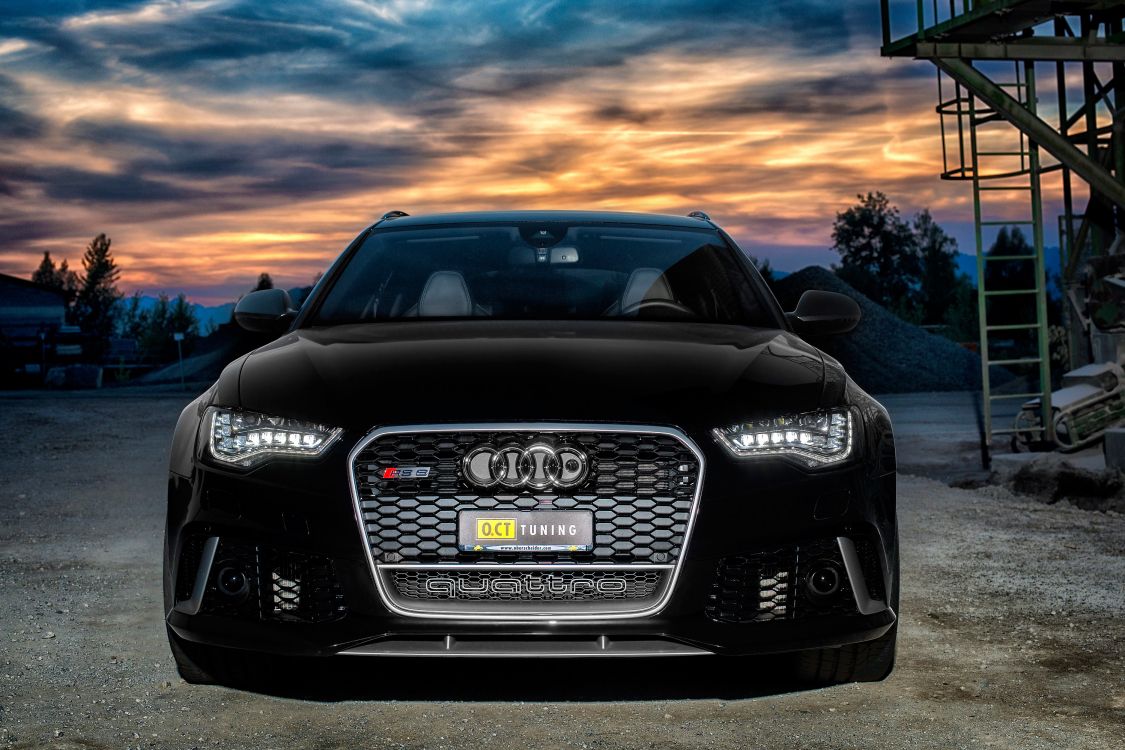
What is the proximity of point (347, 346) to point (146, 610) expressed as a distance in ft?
8.44

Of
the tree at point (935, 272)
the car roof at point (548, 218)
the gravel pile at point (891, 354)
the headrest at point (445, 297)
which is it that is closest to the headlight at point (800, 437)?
the headrest at point (445, 297)

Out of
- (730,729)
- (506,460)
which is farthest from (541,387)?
(730,729)

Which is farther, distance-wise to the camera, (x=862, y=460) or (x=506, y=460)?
(x=862, y=460)

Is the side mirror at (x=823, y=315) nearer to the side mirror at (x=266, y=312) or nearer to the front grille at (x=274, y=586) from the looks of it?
the side mirror at (x=266, y=312)

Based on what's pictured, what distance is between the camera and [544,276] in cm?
590

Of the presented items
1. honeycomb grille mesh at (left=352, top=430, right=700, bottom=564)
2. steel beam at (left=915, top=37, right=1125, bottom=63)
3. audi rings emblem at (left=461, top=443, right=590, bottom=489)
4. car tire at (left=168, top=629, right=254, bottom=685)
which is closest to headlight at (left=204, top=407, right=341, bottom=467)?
honeycomb grille mesh at (left=352, top=430, right=700, bottom=564)

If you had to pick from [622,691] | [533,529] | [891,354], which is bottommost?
[891,354]

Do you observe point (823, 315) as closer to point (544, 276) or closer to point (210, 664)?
point (544, 276)

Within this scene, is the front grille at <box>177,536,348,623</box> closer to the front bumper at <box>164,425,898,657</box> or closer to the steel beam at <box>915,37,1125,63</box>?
the front bumper at <box>164,425,898,657</box>

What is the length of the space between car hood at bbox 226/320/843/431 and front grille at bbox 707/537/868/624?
16.4 inches

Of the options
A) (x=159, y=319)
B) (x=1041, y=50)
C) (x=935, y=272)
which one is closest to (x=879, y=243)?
(x=935, y=272)

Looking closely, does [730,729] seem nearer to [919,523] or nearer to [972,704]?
[972,704]

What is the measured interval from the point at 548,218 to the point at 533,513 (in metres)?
2.36

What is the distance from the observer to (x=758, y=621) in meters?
4.21
